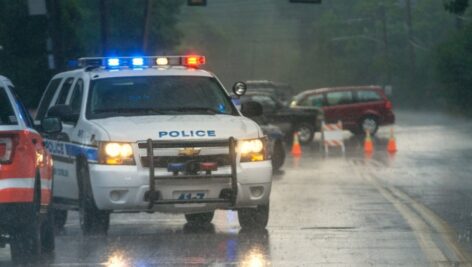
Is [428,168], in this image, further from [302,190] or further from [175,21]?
[175,21]

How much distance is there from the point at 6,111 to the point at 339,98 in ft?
119

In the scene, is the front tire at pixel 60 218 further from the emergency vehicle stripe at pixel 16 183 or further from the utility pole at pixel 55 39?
the utility pole at pixel 55 39

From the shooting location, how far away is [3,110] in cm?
1192

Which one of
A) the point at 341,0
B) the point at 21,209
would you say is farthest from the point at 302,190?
the point at 341,0

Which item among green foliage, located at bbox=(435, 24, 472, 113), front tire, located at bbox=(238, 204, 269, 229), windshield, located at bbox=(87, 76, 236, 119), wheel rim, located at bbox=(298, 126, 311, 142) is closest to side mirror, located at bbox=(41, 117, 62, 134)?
windshield, located at bbox=(87, 76, 236, 119)

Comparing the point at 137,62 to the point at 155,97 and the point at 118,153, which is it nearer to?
the point at 155,97

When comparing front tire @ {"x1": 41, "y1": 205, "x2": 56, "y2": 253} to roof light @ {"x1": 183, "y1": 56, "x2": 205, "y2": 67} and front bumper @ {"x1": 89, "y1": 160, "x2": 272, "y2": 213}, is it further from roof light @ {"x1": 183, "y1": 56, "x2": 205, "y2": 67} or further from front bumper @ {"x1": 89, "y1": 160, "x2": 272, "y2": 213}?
roof light @ {"x1": 183, "y1": 56, "x2": 205, "y2": 67}

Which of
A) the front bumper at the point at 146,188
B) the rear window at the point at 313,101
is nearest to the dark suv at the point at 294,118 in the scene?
the rear window at the point at 313,101

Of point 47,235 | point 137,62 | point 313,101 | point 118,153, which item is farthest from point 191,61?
point 313,101

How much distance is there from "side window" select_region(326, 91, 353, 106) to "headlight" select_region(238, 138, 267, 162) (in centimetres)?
3293

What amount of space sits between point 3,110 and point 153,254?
2019mm

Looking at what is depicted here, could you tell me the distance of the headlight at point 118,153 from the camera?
1438cm

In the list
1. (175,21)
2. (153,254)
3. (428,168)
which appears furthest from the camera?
(175,21)

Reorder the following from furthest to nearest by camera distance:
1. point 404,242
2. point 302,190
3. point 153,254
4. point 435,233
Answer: point 302,190, point 435,233, point 404,242, point 153,254
